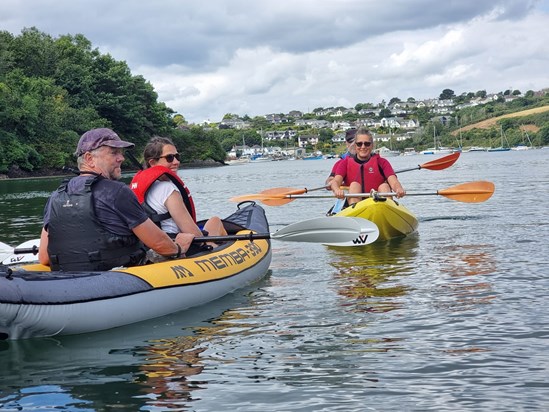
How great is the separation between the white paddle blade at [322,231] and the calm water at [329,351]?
497 millimetres

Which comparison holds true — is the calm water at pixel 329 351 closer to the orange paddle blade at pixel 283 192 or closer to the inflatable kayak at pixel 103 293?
the inflatable kayak at pixel 103 293

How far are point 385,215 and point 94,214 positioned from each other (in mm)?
5594

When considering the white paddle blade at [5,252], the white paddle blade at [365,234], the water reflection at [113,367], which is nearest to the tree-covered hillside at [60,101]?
the white paddle blade at [5,252]

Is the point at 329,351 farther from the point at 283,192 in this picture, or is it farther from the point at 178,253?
the point at 283,192

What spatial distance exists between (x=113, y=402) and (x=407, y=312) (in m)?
2.77

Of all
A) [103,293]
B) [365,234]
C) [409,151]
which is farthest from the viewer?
[409,151]

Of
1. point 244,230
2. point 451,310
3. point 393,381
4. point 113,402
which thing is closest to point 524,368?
point 393,381

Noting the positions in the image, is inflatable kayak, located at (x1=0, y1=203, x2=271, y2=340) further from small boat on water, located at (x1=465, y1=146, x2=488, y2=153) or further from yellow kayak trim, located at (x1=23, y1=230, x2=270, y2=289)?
small boat on water, located at (x1=465, y1=146, x2=488, y2=153)

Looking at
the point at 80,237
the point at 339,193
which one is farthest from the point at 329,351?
the point at 339,193

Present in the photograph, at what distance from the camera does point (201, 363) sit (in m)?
5.03

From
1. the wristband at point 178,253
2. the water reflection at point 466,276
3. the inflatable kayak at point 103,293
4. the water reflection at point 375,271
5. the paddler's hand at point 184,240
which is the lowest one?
the water reflection at point 466,276

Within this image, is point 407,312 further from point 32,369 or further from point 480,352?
point 32,369

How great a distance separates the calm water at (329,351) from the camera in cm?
428

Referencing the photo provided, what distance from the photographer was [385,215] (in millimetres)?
10508
